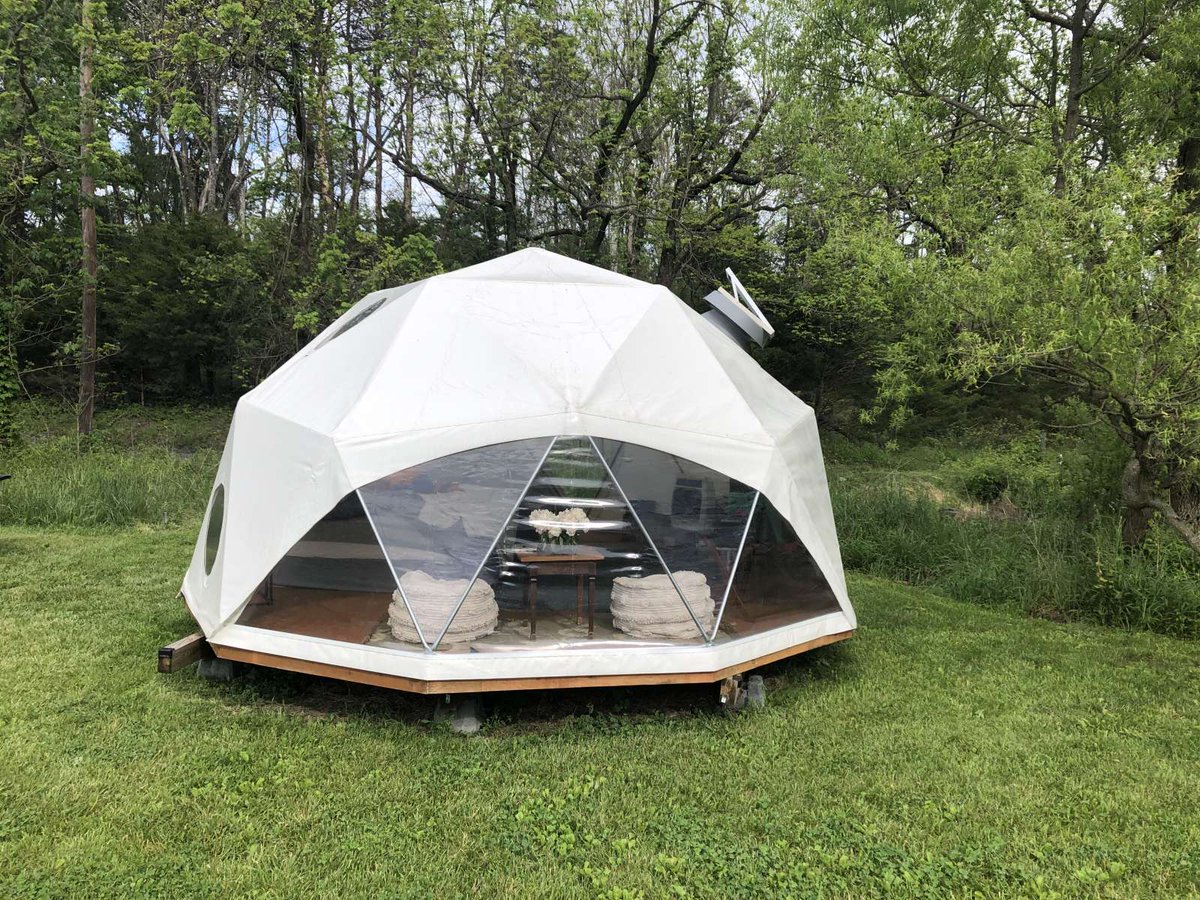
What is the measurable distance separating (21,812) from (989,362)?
734 cm

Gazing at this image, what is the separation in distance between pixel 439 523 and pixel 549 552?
736 millimetres

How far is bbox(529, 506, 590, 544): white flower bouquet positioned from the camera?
4.98 meters

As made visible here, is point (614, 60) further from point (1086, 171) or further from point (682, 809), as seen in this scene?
point (682, 809)

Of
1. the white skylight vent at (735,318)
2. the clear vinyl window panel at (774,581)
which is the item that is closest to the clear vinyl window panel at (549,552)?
the clear vinyl window panel at (774,581)

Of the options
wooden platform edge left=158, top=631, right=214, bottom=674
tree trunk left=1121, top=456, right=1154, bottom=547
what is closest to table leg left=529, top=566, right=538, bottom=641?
wooden platform edge left=158, top=631, right=214, bottom=674

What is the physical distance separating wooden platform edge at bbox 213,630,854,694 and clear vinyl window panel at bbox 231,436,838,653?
0.20m

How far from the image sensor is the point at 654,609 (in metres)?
5.03

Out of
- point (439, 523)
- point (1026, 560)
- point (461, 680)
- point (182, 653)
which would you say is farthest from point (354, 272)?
point (1026, 560)

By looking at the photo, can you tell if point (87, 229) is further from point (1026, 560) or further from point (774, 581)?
point (1026, 560)

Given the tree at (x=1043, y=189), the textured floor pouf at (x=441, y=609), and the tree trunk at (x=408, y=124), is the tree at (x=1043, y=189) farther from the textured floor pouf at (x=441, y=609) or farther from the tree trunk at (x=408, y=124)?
the tree trunk at (x=408, y=124)

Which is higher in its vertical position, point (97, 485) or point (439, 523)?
point (439, 523)

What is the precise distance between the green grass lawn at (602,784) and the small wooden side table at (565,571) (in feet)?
2.14

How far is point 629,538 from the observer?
5.16 m

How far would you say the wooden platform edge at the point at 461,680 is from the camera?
4551 mm
